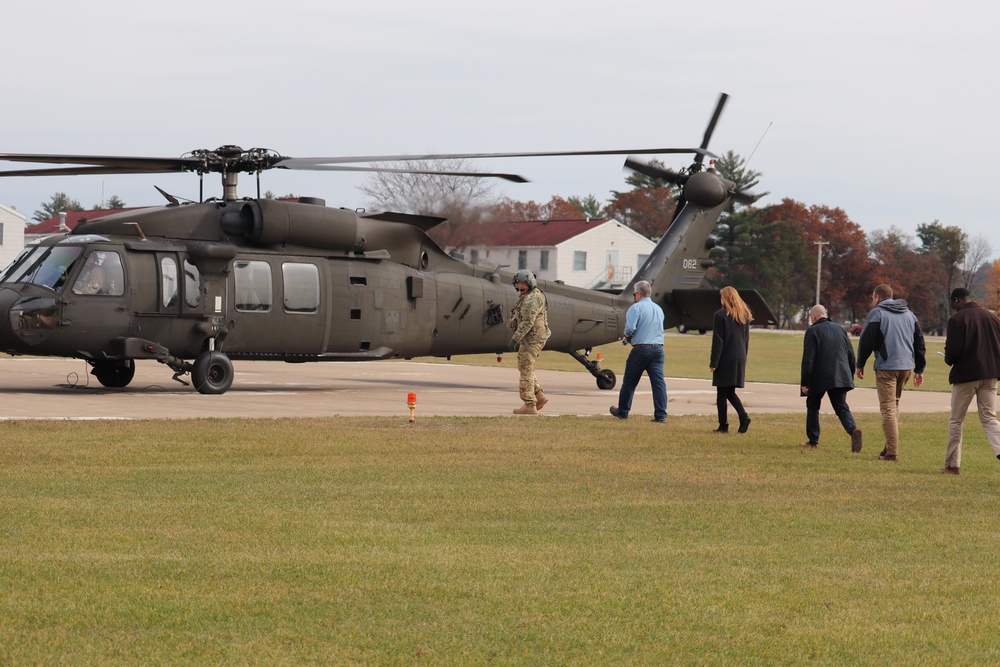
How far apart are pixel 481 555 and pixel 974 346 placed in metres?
7.21

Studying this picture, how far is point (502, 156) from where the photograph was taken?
20.1m

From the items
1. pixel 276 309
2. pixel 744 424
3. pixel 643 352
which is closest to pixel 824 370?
pixel 744 424

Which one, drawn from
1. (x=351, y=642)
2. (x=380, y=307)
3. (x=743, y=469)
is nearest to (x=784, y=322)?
(x=380, y=307)

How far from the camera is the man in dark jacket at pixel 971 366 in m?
13.3

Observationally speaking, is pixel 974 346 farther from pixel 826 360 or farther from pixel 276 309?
pixel 276 309

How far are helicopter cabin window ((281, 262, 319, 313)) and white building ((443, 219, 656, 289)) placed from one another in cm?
7521

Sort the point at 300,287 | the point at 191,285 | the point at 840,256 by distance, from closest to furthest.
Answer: the point at 191,285 < the point at 300,287 < the point at 840,256

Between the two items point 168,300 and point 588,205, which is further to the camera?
point 588,205

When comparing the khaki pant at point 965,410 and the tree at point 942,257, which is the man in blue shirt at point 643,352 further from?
the tree at point 942,257

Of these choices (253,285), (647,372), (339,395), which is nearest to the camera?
(647,372)

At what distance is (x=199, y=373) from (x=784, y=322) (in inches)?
4185

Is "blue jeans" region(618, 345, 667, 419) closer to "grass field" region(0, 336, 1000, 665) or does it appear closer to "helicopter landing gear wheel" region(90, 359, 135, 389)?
"grass field" region(0, 336, 1000, 665)

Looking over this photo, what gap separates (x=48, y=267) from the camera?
798 inches

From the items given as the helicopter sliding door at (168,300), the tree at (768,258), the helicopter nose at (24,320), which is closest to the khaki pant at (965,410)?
the helicopter sliding door at (168,300)
